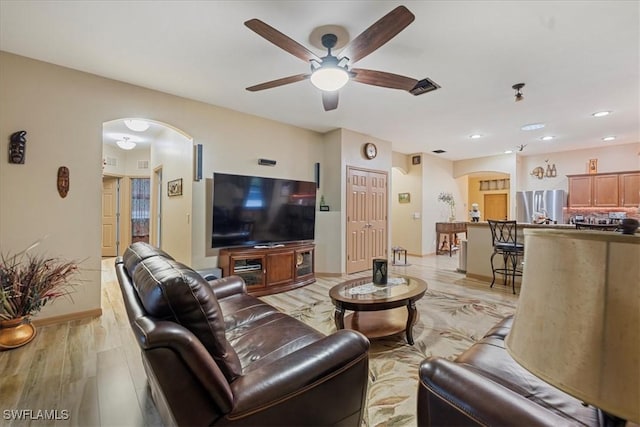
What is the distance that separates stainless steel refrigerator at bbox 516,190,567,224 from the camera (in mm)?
6652

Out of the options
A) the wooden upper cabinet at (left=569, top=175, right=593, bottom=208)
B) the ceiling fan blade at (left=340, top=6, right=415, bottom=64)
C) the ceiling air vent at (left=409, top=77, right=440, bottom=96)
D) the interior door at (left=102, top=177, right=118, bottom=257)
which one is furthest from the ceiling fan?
the interior door at (left=102, top=177, right=118, bottom=257)

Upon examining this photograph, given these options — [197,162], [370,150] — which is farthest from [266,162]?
[370,150]

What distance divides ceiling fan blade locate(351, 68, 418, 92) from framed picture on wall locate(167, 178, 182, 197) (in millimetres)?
3408

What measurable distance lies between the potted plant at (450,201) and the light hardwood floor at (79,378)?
7489 millimetres

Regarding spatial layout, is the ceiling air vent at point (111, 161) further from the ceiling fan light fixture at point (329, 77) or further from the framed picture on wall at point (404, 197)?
the framed picture on wall at point (404, 197)

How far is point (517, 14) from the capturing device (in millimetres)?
2141

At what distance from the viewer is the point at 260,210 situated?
4.27 meters

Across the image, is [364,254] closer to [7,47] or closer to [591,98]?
[591,98]

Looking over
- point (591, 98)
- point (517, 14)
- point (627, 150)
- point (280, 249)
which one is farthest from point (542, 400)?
point (627, 150)

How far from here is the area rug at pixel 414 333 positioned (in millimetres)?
1812

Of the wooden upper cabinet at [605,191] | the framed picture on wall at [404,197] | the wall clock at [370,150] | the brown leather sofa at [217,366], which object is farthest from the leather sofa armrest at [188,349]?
the wooden upper cabinet at [605,191]

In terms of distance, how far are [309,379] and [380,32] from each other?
2.08 m

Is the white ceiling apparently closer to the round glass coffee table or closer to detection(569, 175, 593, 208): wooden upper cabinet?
the round glass coffee table

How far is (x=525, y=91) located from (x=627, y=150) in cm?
486
